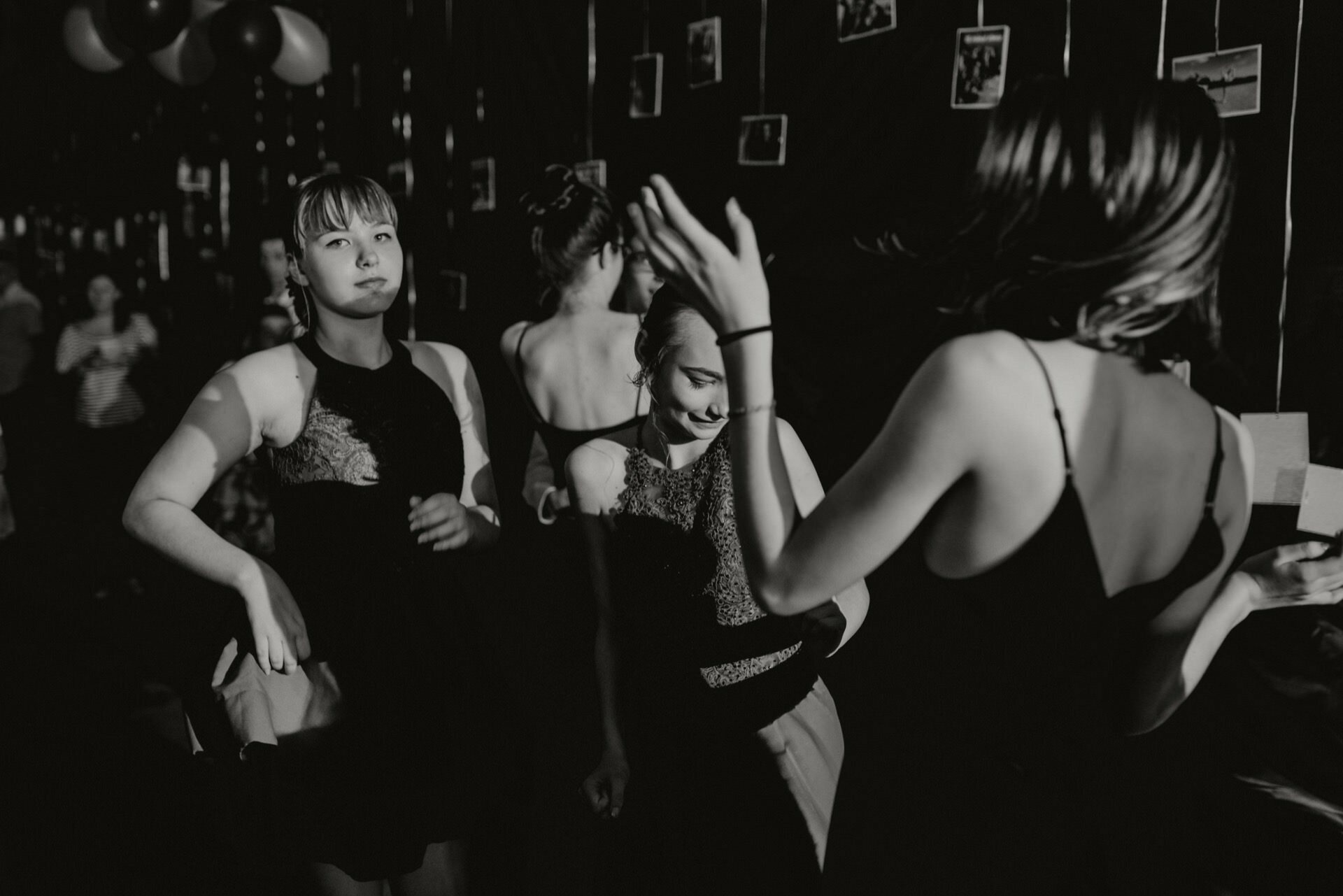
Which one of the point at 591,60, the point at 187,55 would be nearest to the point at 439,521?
the point at 591,60

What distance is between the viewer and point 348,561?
1661 millimetres

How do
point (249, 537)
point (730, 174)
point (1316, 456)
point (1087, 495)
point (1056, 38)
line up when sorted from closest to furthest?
point (1087, 495), point (1316, 456), point (1056, 38), point (730, 174), point (249, 537)

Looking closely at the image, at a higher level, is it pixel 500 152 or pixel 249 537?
pixel 500 152

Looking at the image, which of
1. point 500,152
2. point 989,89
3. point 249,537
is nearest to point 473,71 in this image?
point 500,152

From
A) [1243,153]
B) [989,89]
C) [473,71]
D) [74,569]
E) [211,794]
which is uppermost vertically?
[473,71]

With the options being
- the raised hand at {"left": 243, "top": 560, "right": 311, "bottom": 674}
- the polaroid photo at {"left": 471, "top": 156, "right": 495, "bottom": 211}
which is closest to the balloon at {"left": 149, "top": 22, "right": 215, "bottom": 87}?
the polaroid photo at {"left": 471, "top": 156, "right": 495, "bottom": 211}

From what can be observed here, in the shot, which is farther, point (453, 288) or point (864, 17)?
point (453, 288)

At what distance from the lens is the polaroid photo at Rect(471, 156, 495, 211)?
15.5 ft

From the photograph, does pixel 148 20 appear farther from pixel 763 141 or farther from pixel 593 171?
pixel 763 141

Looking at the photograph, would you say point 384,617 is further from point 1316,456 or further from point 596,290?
point 1316,456

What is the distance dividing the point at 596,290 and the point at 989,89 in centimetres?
119

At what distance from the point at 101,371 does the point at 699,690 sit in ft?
14.3

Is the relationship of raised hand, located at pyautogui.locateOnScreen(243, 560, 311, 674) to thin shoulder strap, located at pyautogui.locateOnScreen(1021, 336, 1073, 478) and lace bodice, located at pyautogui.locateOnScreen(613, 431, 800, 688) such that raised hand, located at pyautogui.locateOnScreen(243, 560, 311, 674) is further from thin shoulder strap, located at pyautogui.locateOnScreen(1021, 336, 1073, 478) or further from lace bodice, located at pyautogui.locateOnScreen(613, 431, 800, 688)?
thin shoulder strap, located at pyautogui.locateOnScreen(1021, 336, 1073, 478)

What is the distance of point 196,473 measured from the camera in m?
1.54
